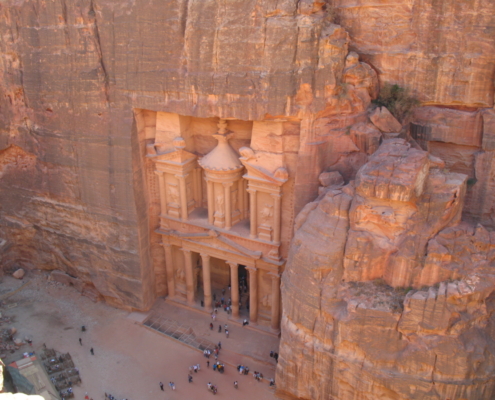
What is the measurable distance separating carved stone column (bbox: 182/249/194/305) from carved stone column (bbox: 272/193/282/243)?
14.3 ft

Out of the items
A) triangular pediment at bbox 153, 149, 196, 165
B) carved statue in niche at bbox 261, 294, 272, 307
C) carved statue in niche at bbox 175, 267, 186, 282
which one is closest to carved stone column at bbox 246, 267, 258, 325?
carved statue in niche at bbox 261, 294, 272, 307

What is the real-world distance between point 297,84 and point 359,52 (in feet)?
8.73

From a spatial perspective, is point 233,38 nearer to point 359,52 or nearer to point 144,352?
point 359,52

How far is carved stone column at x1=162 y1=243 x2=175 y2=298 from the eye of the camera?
23256 millimetres

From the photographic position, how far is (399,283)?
15.2 m

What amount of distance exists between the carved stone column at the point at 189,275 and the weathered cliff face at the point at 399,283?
7622 mm

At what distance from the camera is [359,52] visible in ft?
59.6

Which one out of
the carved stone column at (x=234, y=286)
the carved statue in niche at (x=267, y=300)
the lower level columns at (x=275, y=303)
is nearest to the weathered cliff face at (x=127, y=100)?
the lower level columns at (x=275, y=303)

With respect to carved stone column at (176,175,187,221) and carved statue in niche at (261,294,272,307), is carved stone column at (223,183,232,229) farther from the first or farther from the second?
carved statue in niche at (261,294,272,307)

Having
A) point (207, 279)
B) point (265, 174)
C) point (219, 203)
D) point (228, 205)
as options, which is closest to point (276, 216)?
point (265, 174)

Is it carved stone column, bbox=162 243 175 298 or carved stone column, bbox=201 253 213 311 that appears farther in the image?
carved stone column, bbox=162 243 175 298

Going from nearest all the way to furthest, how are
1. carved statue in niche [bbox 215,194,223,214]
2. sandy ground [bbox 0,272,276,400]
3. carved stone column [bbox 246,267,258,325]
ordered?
1. sandy ground [bbox 0,272,276,400]
2. carved statue in niche [bbox 215,194,223,214]
3. carved stone column [bbox 246,267,258,325]

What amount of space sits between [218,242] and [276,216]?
3.06 m

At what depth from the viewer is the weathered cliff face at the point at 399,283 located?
14359 mm
